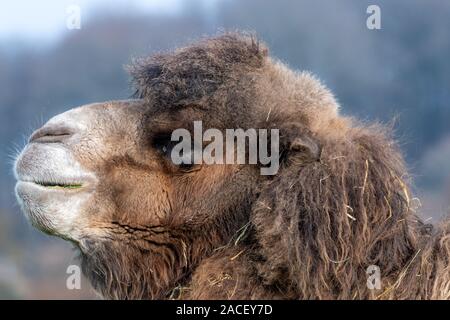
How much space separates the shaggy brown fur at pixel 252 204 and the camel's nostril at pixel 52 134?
0.27 meters

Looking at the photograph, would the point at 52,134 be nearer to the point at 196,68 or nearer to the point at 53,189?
the point at 53,189

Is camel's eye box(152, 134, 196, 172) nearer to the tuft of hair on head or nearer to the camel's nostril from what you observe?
the tuft of hair on head

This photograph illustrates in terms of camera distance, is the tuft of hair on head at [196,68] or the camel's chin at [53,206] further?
the tuft of hair on head at [196,68]

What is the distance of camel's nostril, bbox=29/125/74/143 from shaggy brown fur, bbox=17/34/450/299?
0.27 meters

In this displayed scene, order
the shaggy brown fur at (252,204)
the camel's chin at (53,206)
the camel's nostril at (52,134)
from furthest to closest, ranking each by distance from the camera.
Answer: the camel's nostril at (52,134) < the camel's chin at (53,206) < the shaggy brown fur at (252,204)

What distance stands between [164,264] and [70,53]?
40267 millimetres

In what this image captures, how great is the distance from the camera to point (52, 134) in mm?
5246

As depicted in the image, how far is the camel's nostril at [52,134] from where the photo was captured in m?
5.21

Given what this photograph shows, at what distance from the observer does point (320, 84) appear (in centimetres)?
570

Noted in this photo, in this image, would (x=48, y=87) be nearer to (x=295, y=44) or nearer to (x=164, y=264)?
(x=295, y=44)

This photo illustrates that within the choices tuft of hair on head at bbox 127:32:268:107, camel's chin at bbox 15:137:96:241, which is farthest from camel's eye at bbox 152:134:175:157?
camel's chin at bbox 15:137:96:241

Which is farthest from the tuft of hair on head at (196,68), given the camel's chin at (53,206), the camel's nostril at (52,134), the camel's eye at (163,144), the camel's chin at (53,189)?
the camel's chin at (53,206)

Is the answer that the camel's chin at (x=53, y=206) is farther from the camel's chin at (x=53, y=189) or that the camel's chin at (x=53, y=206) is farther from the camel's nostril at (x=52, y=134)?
the camel's nostril at (x=52, y=134)
